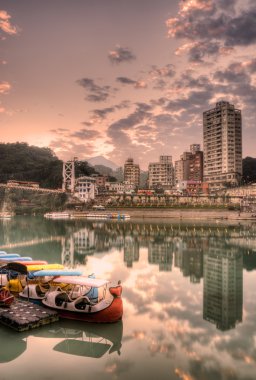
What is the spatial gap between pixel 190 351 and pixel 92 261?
18800 millimetres

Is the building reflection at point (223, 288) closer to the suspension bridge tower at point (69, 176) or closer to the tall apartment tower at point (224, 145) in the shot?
the suspension bridge tower at point (69, 176)

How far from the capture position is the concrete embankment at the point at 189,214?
84438mm

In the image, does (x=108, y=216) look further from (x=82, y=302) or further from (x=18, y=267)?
(x=82, y=302)

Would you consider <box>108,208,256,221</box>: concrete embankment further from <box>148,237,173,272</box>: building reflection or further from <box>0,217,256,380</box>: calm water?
<box>0,217,256,380</box>: calm water

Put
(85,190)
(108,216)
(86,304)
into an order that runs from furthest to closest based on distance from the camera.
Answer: (85,190)
(108,216)
(86,304)

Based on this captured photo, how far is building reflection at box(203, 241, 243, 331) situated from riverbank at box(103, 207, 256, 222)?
5060cm

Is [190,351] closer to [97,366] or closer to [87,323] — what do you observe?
[97,366]

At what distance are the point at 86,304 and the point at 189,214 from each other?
7575 centimetres

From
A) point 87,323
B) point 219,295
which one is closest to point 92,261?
point 219,295

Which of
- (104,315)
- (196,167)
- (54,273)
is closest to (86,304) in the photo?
(104,315)

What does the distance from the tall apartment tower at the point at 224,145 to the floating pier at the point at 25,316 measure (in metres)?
128

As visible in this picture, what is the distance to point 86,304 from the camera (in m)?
14.6

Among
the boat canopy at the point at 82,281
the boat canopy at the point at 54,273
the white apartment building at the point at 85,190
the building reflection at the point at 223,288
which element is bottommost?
the building reflection at the point at 223,288

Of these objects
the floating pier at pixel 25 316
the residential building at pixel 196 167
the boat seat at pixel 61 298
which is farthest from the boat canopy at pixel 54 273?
the residential building at pixel 196 167
